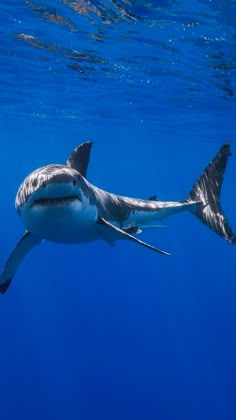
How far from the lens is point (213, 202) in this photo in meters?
10.6

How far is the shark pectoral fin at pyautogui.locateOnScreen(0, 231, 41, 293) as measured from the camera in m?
7.71

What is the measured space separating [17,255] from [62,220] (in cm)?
267

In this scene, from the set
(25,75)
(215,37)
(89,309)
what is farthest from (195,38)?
(89,309)

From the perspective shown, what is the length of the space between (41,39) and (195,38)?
6.02 m

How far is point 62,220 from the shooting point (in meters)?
5.86

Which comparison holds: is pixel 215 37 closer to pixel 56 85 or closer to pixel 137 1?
pixel 137 1

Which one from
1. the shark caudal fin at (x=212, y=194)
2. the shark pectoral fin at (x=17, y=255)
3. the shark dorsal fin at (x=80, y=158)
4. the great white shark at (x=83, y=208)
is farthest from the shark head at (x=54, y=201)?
the shark caudal fin at (x=212, y=194)

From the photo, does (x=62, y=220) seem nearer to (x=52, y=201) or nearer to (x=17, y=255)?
(x=52, y=201)

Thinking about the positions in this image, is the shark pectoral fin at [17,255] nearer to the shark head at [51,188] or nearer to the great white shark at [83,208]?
the great white shark at [83,208]

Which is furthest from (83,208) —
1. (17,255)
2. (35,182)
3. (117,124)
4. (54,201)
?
(117,124)

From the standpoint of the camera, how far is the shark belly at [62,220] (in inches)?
221

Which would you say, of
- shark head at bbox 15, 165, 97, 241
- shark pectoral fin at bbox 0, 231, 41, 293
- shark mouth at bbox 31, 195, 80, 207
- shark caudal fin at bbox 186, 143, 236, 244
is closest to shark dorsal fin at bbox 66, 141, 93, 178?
shark pectoral fin at bbox 0, 231, 41, 293

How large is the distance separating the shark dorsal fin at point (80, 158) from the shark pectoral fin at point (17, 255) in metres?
1.55

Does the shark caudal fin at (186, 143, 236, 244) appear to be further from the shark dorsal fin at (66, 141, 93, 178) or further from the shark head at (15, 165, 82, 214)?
the shark head at (15, 165, 82, 214)
